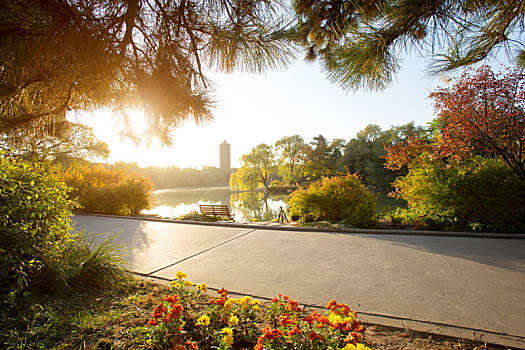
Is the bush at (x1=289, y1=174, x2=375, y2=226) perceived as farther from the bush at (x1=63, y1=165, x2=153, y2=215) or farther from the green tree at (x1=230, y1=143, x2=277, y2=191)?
the green tree at (x1=230, y1=143, x2=277, y2=191)

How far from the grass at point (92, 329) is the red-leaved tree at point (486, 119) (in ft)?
15.1

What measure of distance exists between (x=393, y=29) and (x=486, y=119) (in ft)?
14.2

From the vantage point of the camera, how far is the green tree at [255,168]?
1248 inches

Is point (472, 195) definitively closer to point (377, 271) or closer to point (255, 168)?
point (377, 271)

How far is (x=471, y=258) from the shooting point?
116 inches

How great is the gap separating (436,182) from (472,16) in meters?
3.57

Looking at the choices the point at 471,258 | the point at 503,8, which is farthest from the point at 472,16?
the point at 471,258

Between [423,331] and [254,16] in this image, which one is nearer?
[423,331]

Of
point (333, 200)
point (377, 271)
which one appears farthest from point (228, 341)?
point (333, 200)

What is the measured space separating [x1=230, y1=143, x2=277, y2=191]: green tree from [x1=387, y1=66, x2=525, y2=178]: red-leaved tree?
2698cm

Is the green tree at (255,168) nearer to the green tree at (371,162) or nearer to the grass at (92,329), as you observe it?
the green tree at (371,162)

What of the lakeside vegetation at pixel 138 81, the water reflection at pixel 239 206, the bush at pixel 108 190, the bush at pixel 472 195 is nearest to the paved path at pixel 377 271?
the lakeside vegetation at pixel 138 81

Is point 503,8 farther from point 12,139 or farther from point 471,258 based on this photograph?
point 12,139

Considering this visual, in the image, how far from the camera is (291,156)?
1324 inches
